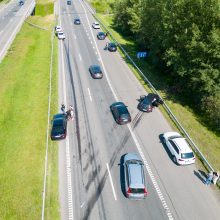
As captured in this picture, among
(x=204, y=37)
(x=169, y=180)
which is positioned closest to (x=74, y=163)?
(x=169, y=180)

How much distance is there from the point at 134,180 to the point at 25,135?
15238 millimetres

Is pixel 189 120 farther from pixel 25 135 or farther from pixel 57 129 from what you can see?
pixel 25 135

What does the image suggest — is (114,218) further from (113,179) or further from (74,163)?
(74,163)

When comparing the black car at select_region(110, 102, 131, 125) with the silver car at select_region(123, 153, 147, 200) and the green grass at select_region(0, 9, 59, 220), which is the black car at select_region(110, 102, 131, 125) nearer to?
the green grass at select_region(0, 9, 59, 220)

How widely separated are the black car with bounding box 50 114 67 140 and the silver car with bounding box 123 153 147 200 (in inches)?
346

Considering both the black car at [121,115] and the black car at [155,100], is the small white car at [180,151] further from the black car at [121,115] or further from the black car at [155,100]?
the black car at [155,100]

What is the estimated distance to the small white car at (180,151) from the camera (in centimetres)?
2941

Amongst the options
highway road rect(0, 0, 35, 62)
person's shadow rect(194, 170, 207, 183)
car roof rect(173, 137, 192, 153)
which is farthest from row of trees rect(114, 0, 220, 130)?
highway road rect(0, 0, 35, 62)

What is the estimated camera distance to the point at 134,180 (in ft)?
84.9

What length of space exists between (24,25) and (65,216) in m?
66.9

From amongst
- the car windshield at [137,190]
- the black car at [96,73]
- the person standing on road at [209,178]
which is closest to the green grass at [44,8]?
the black car at [96,73]

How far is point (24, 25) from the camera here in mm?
80812

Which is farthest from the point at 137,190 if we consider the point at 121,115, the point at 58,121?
the point at 58,121

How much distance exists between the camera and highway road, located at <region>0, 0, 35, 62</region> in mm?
67125
